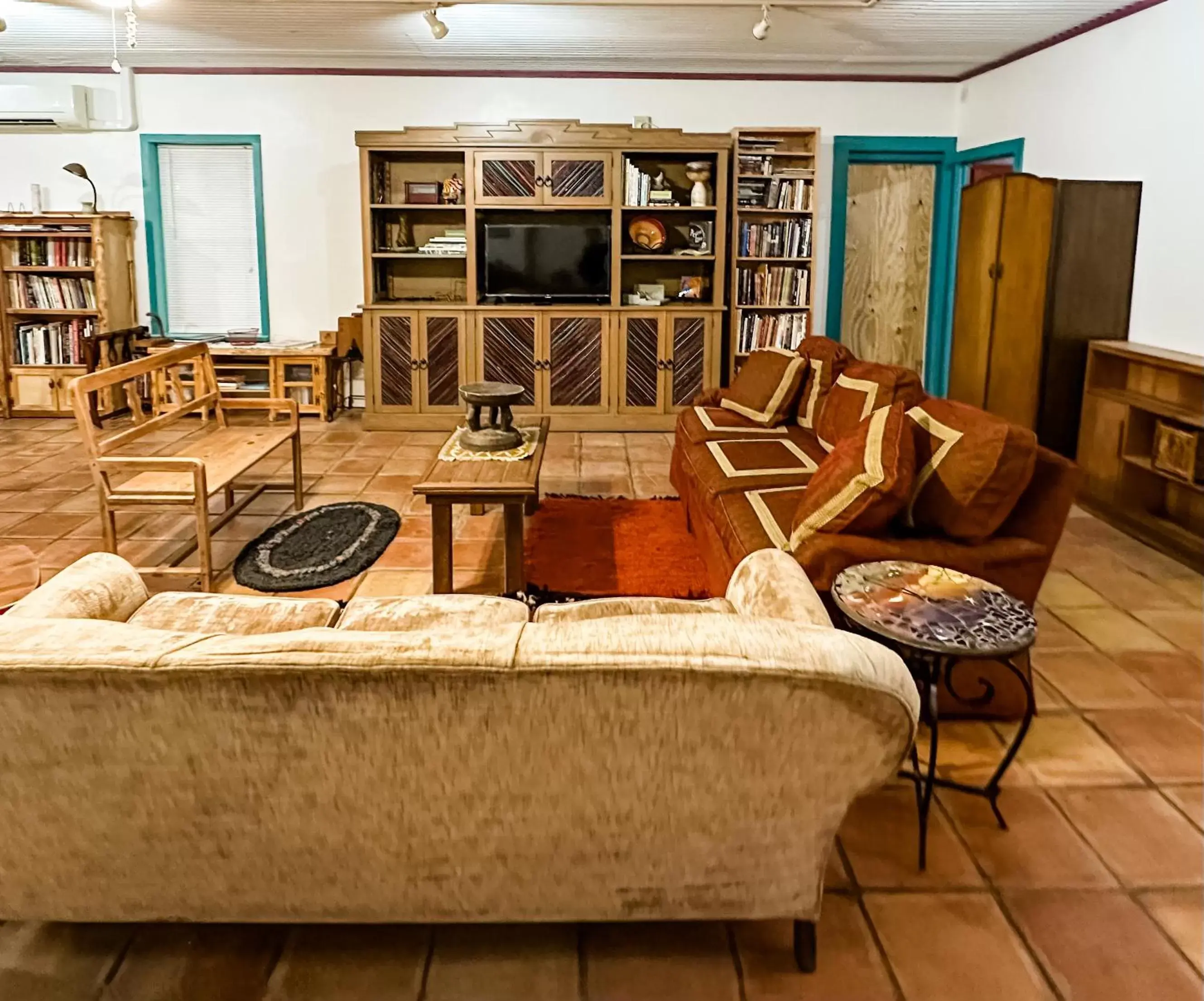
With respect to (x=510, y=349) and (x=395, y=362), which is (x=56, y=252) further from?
(x=510, y=349)

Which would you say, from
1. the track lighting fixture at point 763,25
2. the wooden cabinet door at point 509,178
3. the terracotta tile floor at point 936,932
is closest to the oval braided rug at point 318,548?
the terracotta tile floor at point 936,932

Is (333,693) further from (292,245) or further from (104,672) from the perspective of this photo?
(292,245)

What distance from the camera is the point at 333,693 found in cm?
155

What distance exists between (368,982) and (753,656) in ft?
3.10

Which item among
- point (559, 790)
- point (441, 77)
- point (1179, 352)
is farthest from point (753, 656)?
point (441, 77)

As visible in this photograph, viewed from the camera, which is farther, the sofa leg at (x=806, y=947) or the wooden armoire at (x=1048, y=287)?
the wooden armoire at (x=1048, y=287)

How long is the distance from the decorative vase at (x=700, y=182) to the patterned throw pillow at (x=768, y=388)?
218 cm

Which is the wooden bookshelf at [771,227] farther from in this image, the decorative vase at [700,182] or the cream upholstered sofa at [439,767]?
the cream upholstered sofa at [439,767]

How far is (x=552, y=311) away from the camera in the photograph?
A: 23.0 ft

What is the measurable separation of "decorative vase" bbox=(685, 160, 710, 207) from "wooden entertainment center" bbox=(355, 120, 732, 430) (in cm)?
4

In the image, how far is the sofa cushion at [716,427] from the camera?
185 inches

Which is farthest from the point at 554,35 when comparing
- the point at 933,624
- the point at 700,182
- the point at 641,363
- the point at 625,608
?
the point at 933,624

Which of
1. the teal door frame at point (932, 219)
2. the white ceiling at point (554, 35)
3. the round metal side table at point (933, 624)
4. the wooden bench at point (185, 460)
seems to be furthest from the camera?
the teal door frame at point (932, 219)

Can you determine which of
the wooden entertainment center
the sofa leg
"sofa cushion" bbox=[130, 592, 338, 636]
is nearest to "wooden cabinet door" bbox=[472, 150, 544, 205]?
the wooden entertainment center
